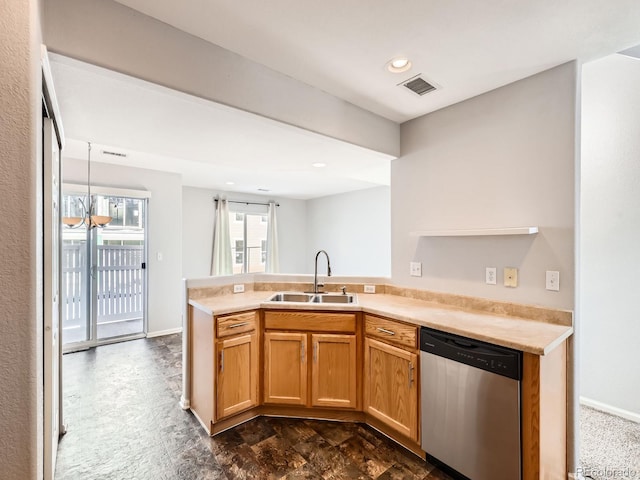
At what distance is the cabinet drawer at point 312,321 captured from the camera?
7.45 ft

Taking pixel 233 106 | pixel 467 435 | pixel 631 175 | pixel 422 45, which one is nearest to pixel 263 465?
pixel 467 435

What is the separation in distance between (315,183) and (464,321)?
4.03m

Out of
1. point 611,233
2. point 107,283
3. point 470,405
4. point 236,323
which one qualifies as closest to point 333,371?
point 236,323

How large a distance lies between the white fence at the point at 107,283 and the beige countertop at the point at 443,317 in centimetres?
238

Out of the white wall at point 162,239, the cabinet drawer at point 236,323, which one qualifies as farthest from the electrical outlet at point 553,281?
the white wall at point 162,239

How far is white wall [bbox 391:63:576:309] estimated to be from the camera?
1.84m

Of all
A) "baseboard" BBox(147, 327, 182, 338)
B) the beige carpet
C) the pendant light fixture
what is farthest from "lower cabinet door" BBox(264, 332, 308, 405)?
"baseboard" BBox(147, 327, 182, 338)

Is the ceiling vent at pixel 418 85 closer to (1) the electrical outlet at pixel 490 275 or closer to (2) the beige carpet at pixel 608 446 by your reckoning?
(1) the electrical outlet at pixel 490 275

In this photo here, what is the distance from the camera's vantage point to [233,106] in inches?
71.2

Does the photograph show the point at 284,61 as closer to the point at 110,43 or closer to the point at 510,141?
the point at 110,43

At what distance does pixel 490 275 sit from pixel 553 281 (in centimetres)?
37

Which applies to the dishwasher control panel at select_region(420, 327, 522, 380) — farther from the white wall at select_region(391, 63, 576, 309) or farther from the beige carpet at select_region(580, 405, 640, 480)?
the beige carpet at select_region(580, 405, 640, 480)

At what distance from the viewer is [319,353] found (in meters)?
2.29

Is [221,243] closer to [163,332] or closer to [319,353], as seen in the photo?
[163,332]
